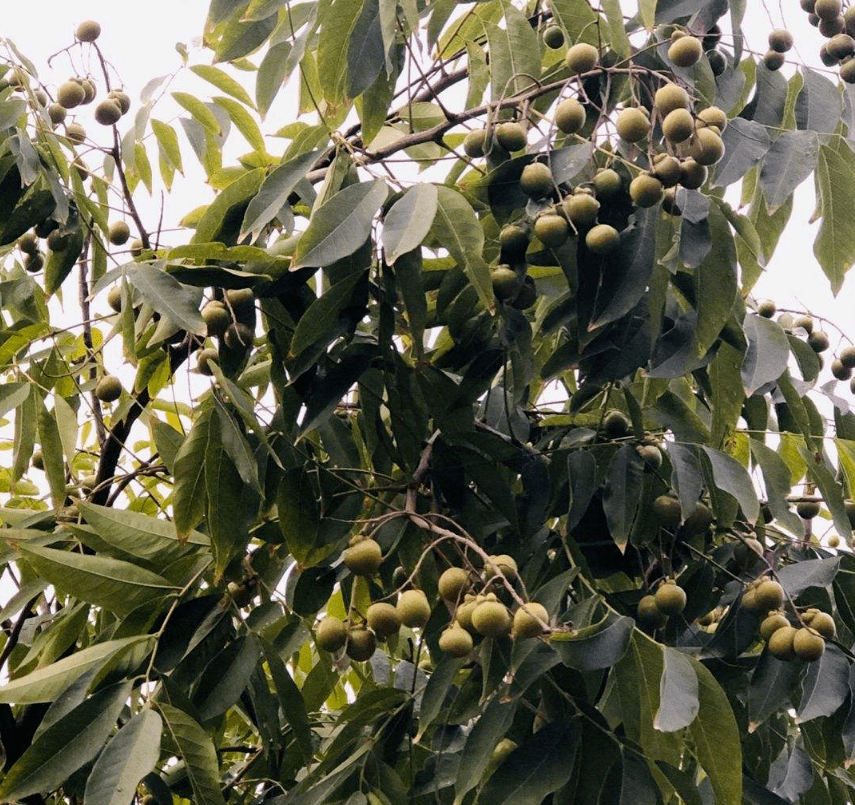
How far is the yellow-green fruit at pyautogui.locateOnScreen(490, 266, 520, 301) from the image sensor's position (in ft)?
4.73

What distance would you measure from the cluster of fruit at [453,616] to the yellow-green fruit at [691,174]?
0.53m

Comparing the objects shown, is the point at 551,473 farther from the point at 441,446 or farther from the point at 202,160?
the point at 202,160

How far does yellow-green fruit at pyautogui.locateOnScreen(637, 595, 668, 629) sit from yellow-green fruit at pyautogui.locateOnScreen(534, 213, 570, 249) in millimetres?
496

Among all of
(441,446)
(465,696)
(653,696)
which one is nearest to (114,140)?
(441,446)

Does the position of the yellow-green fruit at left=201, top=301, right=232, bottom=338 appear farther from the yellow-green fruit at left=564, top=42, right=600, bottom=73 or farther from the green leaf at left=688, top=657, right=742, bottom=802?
the green leaf at left=688, top=657, right=742, bottom=802

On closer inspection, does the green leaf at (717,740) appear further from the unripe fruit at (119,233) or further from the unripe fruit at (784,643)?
the unripe fruit at (119,233)

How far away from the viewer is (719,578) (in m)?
1.70

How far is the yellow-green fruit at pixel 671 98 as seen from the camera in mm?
1431

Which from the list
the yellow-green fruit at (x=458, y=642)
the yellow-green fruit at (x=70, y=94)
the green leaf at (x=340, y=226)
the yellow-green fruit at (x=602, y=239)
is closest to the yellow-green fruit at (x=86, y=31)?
the yellow-green fruit at (x=70, y=94)

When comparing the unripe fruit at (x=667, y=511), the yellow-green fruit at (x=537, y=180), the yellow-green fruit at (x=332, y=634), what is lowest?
the unripe fruit at (x=667, y=511)

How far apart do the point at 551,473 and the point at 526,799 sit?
0.45 m

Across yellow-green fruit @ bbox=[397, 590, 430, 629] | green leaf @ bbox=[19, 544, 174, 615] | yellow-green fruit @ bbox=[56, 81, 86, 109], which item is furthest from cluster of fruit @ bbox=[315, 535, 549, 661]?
yellow-green fruit @ bbox=[56, 81, 86, 109]

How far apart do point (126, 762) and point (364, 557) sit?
0.35 metres

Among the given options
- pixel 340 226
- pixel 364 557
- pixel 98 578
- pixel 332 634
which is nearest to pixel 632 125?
pixel 340 226
